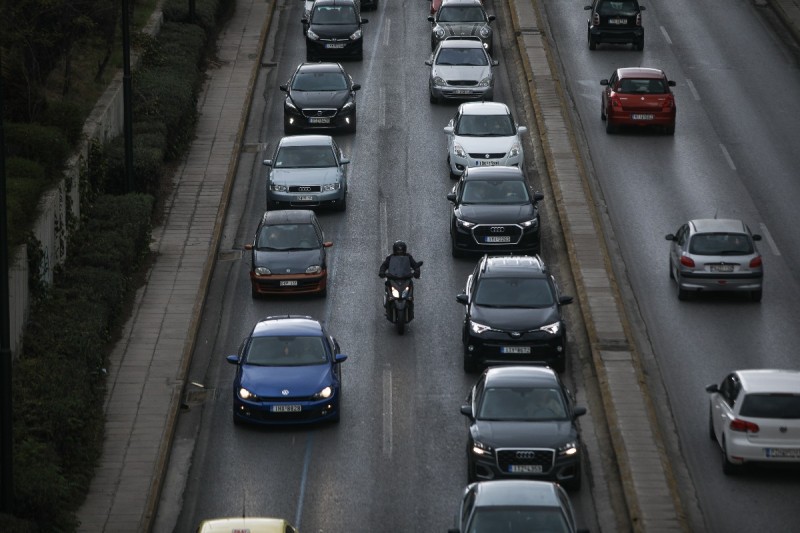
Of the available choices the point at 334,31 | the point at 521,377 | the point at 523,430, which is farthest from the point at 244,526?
the point at 334,31

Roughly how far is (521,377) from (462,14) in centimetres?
2936

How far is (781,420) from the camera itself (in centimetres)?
2236

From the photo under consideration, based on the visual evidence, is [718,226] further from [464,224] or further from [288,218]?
[288,218]

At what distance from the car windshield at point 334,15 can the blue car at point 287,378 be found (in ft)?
83.9

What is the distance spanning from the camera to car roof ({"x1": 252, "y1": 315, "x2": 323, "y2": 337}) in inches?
1036

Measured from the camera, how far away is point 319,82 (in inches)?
1693

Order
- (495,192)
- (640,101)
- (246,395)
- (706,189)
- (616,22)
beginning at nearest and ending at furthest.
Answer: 1. (246,395)
2. (495,192)
3. (706,189)
4. (640,101)
5. (616,22)

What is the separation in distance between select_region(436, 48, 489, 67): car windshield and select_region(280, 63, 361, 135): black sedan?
3702mm

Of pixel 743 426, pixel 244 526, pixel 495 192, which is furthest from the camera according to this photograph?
pixel 495 192

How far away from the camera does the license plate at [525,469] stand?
22234 millimetres

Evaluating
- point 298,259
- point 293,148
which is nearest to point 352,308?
point 298,259

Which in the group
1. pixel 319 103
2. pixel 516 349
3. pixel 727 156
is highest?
pixel 516 349

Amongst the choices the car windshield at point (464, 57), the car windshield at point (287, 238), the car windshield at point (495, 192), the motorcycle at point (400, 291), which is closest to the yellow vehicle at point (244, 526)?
the motorcycle at point (400, 291)

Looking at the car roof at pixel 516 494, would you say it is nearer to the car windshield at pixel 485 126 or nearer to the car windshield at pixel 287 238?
the car windshield at pixel 287 238
